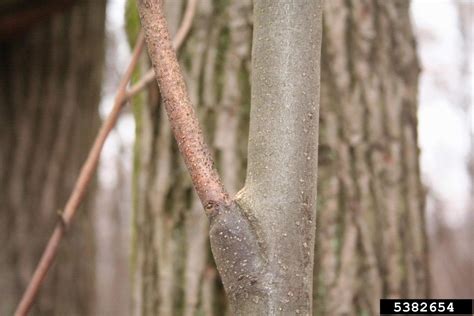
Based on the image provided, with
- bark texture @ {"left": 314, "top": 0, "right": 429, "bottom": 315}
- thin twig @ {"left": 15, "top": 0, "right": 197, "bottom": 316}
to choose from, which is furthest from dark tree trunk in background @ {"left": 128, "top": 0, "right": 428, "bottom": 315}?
thin twig @ {"left": 15, "top": 0, "right": 197, "bottom": 316}

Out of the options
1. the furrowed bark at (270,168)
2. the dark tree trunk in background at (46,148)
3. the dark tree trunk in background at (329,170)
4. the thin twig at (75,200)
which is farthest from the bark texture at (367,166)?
the dark tree trunk in background at (46,148)

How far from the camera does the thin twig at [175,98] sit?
1.48 feet

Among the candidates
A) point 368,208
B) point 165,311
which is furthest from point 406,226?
point 165,311

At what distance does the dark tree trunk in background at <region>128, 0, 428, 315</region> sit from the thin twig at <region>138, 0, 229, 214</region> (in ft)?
2.05

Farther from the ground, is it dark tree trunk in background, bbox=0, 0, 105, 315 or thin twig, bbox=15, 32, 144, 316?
dark tree trunk in background, bbox=0, 0, 105, 315

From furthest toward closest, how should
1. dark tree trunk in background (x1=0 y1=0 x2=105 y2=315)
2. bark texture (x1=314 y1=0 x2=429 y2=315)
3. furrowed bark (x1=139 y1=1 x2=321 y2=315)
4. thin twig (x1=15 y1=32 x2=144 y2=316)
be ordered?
dark tree trunk in background (x1=0 y1=0 x2=105 y2=315) < bark texture (x1=314 y1=0 x2=429 y2=315) < thin twig (x1=15 y1=32 x2=144 y2=316) < furrowed bark (x1=139 y1=1 x2=321 y2=315)

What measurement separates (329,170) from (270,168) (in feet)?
2.10

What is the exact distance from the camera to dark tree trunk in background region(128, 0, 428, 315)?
3.55 feet

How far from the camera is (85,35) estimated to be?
97.0 inches

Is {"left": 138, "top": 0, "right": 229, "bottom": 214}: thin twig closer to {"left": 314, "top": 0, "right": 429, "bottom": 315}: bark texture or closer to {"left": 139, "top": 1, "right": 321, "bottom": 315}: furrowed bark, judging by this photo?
{"left": 139, "top": 1, "right": 321, "bottom": 315}: furrowed bark

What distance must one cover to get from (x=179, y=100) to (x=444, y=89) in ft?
32.8

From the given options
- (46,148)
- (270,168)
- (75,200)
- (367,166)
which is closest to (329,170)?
(367,166)

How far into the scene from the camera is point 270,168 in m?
0.47

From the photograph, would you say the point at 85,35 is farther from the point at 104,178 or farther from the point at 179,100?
the point at 104,178
